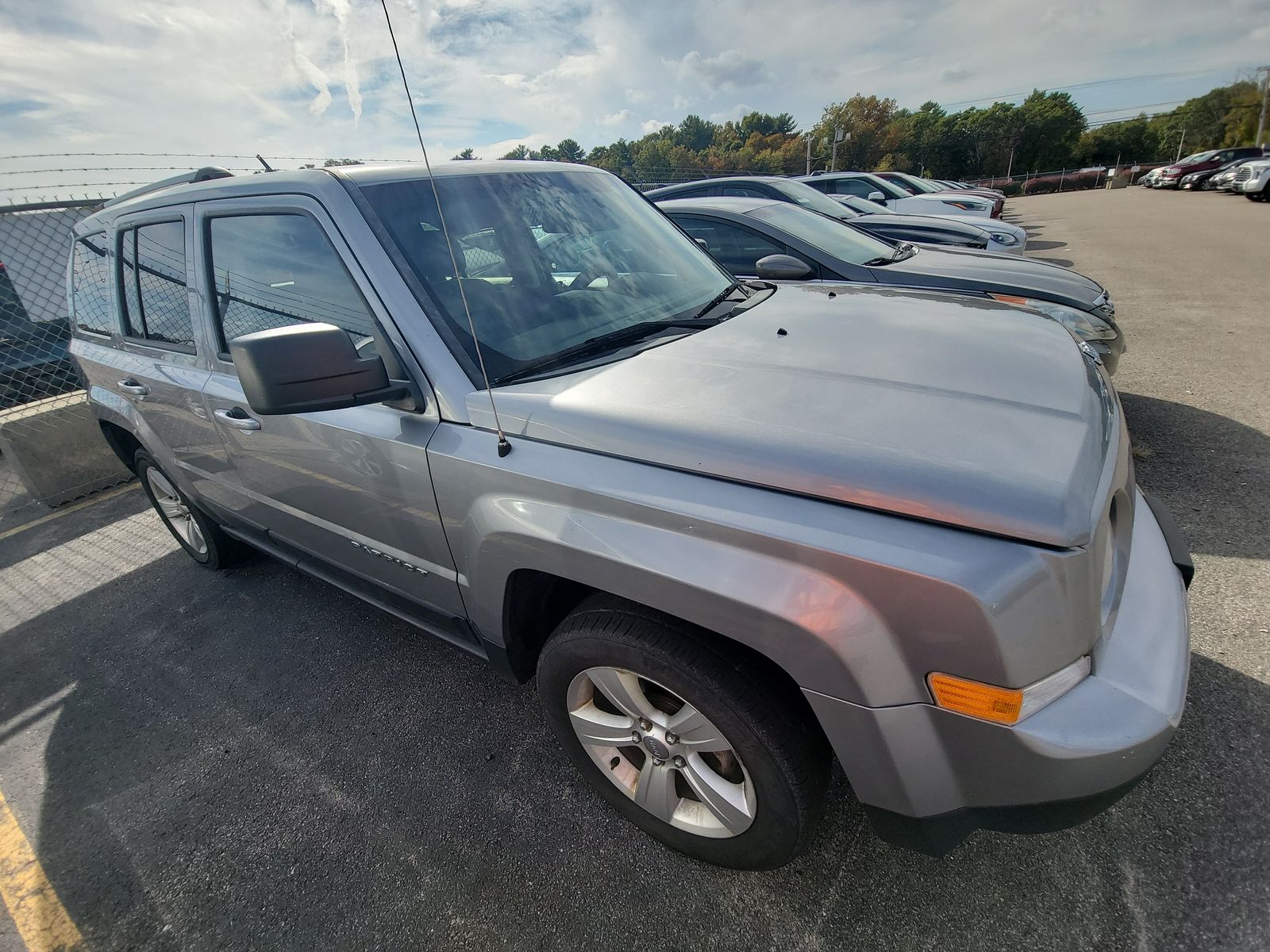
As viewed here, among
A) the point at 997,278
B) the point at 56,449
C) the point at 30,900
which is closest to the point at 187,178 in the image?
the point at 30,900

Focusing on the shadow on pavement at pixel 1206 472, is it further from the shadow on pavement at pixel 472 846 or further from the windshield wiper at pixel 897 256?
the windshield wiper at pixel 897 256

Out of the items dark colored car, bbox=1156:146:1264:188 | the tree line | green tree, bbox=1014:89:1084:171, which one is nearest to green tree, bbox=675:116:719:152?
the tree line

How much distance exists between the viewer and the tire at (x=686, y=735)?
146cm

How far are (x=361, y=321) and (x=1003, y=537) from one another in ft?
5.94

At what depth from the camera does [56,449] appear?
5020 millimetres

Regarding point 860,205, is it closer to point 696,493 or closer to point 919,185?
point 919,185

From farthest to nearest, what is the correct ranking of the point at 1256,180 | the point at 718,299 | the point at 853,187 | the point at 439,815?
the point at 1256,180 → the point at 853,187 → the point at 718,299 → the point at 439,815

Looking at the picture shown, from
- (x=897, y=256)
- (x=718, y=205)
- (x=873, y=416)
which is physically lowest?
(x=897, y=256)

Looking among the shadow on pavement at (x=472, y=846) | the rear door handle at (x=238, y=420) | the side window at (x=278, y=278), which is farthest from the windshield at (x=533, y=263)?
the shadow on pavement at (x=472, y=846)

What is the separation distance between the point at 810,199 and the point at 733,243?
307cm

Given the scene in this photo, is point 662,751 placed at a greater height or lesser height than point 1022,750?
lesser

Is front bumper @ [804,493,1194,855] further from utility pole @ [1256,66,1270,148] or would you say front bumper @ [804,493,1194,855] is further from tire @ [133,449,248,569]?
utility pole @ [1256,66,1270,148]

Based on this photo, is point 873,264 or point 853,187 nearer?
point 873,264

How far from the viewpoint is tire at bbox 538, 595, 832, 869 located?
146cm
